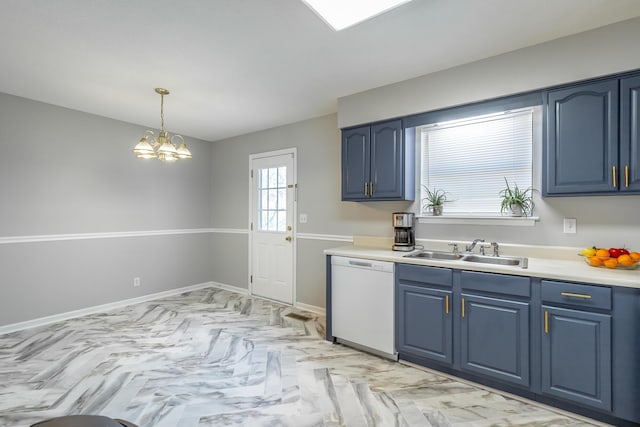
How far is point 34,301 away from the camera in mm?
3406

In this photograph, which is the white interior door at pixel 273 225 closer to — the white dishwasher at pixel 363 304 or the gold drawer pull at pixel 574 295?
the white dishwasher at pixel 363 304

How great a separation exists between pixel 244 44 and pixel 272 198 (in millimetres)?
2474

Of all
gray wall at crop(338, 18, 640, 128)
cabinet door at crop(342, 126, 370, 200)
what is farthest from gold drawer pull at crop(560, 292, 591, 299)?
cabinet door at crop(342, 126, 370, 200)

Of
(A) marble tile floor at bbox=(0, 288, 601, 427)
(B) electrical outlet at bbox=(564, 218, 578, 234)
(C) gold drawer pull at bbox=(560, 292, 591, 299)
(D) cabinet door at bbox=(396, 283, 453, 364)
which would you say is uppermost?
(B) electrical outlet at bbox=(564, 218, 578, 234)

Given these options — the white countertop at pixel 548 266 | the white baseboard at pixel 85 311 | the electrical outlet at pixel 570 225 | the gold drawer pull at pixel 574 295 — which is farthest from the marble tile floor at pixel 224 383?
the electrical outlet at pixel 570 225

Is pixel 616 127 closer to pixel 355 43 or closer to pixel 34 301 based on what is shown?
pixel 355 43

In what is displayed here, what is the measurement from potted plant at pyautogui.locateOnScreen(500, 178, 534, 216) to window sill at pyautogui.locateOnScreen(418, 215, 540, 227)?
6cm

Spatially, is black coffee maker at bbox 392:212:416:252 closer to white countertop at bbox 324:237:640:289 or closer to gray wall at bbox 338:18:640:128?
white countertop at bbox 324:237:640:289

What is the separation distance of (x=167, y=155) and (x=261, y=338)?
83.1 inches

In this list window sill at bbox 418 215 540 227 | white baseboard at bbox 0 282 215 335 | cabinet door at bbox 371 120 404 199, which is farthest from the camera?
white baseboard at bbox 0 282 215 335

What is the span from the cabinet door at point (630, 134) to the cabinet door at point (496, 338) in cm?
107

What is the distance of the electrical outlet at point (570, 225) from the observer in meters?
2.36

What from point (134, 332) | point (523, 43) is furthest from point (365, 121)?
point (134, 332)

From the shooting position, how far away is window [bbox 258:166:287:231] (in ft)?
14.3
